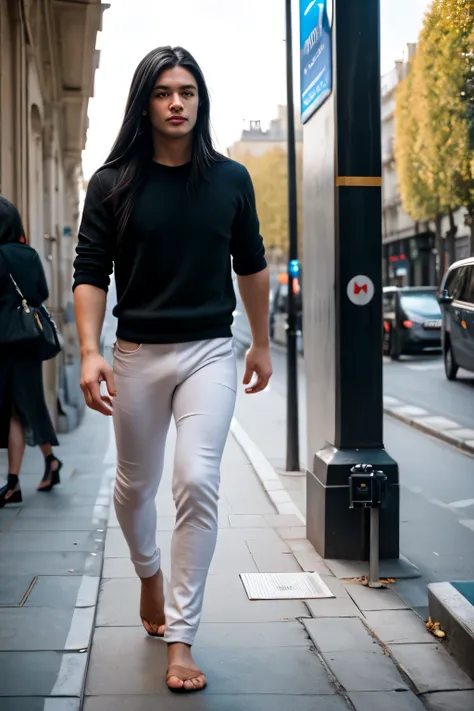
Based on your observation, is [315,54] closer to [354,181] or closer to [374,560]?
[354,181]

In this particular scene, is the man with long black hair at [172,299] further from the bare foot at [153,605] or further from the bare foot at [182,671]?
the bare foot at [153,605]

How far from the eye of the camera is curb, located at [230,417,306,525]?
23.1ft

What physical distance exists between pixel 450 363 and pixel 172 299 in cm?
234

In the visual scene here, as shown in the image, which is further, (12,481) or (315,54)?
(12,481)

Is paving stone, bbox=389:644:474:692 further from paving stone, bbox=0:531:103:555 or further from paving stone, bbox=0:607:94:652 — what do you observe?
paving stone, bbox=0:531:103:555

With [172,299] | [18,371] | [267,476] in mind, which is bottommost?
[267,476]

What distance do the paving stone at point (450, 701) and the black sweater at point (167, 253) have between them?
1378mm

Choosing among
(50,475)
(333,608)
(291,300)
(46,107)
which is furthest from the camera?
(46,107)

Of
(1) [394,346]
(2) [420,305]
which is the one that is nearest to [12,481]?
(1) [394,346]

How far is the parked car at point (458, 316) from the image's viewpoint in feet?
16.6

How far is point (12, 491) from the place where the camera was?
7.07 m

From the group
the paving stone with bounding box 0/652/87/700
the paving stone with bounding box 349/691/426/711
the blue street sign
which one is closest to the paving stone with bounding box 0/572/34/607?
the paving stone with bounding box 0/652/87/700

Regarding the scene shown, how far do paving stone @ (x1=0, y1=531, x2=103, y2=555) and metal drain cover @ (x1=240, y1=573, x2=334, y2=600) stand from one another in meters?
1.05

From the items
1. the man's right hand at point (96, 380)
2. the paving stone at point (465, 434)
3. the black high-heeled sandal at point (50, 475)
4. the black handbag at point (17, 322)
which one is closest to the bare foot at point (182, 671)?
the man's right hand at point (96, 380)
